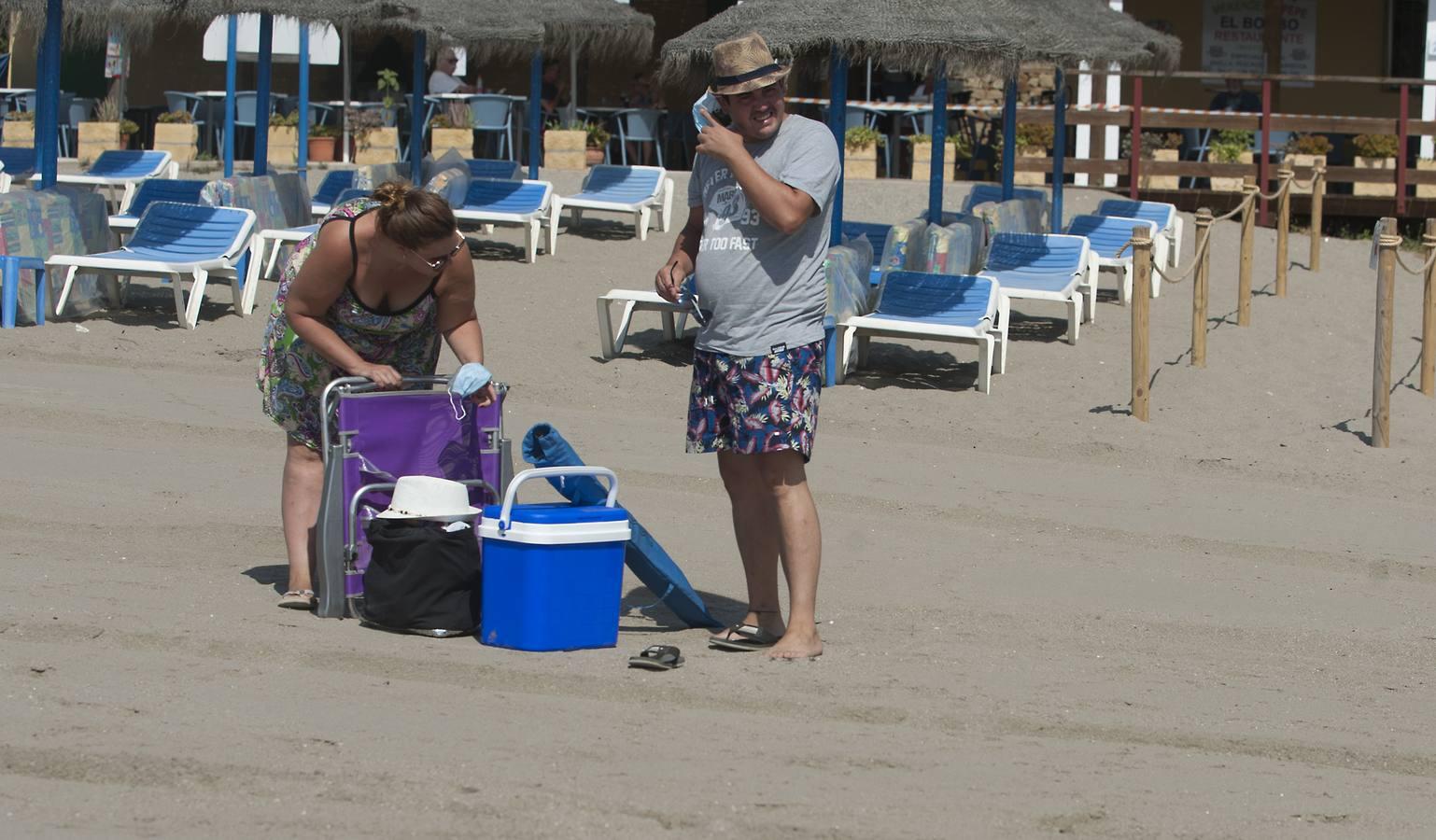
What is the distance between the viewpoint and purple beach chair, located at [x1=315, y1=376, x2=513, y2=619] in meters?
A: 5.17

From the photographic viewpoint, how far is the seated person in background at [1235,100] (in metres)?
21.3

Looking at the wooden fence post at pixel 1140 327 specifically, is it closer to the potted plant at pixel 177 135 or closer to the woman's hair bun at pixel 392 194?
the woman's hair bun at pixel 392 194

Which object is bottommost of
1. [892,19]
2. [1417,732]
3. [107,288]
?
[1417,732]

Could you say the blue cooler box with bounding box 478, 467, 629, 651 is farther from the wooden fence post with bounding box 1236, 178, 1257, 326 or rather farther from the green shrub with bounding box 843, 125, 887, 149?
the green shrub with bounding box 843, 125, 887, 149

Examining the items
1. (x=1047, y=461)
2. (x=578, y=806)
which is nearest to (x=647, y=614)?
(x=578, y=806)

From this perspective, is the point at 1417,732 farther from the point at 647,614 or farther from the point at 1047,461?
the point at 1047,461

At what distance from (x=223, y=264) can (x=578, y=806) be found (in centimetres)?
810

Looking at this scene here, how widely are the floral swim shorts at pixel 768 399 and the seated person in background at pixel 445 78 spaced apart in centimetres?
1603

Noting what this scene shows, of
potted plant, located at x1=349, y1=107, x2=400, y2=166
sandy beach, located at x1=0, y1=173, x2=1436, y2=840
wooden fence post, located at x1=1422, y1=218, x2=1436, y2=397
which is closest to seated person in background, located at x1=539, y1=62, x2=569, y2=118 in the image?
potted plant, located at x1=349, y1=107, x2=400, y2=166

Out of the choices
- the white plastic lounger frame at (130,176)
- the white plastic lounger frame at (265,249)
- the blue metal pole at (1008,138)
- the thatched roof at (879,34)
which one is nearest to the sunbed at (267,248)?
the white plastic lounger frame at (265,249)

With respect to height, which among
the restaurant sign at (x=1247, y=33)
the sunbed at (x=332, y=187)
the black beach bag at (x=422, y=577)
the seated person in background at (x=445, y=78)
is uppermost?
the restaurant sign at (x=1247, y=33)

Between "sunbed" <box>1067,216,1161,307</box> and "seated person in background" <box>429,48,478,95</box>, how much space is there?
26.6 ft

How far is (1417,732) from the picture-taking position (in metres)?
4.85

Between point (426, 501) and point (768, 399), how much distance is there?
100 centimetres
